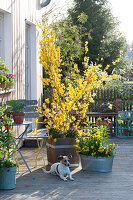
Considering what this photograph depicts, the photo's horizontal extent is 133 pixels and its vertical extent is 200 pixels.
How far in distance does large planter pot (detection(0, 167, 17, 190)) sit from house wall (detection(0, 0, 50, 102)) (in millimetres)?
1887

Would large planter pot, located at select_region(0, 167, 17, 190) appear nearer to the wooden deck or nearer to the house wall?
the wooden deck

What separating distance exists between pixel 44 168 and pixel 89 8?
15247 millimetres

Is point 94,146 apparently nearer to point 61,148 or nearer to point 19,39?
point 61,148

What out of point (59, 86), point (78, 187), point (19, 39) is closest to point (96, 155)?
point (78, 187)

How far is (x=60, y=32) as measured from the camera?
471 inches

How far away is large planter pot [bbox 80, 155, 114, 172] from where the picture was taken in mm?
4703

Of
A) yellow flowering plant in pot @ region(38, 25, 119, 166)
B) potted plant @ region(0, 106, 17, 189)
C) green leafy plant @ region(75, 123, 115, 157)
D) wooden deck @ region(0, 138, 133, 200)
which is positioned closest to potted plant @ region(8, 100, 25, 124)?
potted plant @ region(0, 106, 17, 189)

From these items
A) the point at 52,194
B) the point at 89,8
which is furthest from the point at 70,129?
the point at 89,8

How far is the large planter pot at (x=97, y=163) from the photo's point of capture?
4.70m

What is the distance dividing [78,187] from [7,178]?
0.87 metres

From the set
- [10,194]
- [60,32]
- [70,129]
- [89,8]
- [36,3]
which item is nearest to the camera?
[10,194]

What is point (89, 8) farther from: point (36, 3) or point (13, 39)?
point (13, 39)

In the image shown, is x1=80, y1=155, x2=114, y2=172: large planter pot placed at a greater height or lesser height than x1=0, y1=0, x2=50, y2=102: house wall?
lesser

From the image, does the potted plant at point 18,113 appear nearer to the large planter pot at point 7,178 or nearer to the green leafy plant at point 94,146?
the large planter pot at point 7,178
